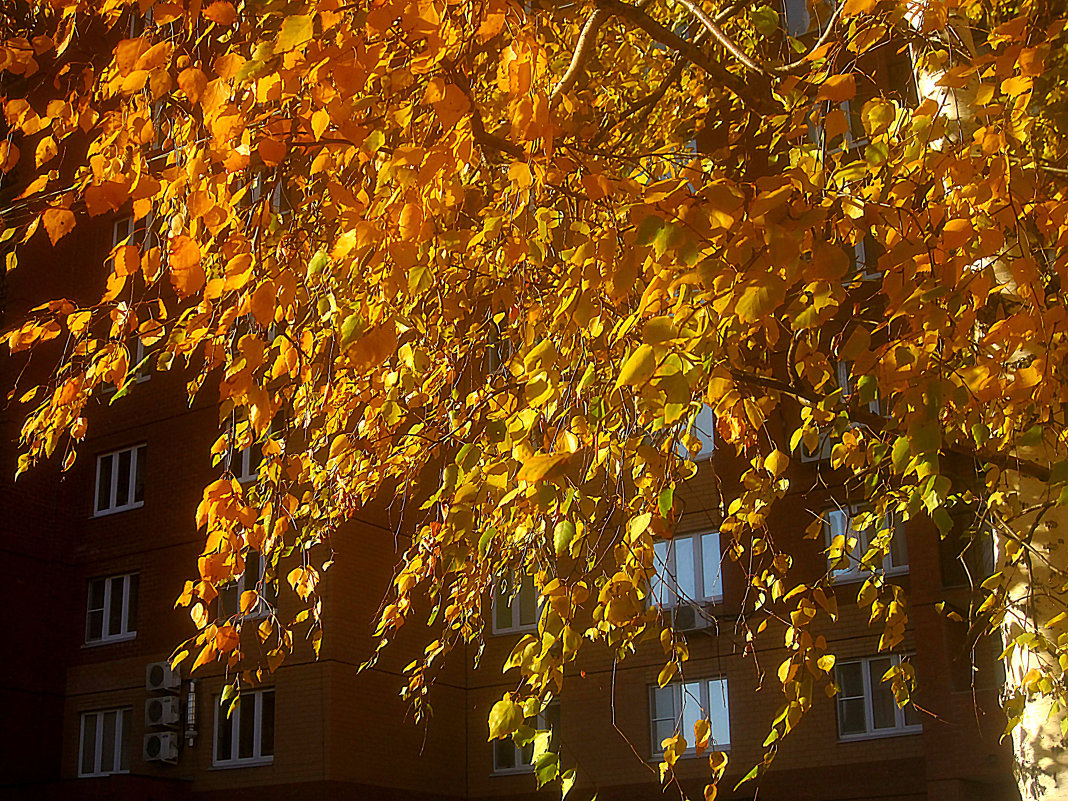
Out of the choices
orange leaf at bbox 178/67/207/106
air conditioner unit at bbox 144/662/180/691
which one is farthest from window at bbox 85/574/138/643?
orange leaf at bbox 178/67/207/106

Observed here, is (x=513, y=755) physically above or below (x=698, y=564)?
below

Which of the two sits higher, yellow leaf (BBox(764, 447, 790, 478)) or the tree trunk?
yellow leaf (BBox(764, 447, 790, 478))

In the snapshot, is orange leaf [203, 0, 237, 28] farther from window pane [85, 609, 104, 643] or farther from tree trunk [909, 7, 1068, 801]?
window pane [85, 609, 104, 643]

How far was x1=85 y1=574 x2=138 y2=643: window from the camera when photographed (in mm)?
17078

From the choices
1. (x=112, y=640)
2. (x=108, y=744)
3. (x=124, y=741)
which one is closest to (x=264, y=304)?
(x=124, y=741)

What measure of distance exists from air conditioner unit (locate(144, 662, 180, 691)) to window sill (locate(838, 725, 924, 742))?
8.50m

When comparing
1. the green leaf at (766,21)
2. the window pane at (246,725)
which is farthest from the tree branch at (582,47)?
the window pane at (246,725)

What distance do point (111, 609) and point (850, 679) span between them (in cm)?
1063

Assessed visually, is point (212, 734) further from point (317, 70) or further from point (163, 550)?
point (317, 70)

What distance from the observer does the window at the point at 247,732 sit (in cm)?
1516

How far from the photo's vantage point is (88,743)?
55.4ft

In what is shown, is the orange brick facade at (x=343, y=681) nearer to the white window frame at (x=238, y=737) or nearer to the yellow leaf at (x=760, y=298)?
the white window frame at (x=238, y=737)

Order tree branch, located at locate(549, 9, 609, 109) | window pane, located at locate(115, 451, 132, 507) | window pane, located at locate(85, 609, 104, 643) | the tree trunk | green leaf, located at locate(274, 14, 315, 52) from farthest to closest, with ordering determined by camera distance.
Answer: window pane, located at locate(115, 451, 132, 507) < window pane, located at locate(85, 609, 104, 643) < the tree trunk < tree branch, located at locate(549, 9, 609, 109) < green leaf, located at locate(274, 14, 315, 52)

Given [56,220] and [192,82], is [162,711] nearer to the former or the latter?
[56,220]
